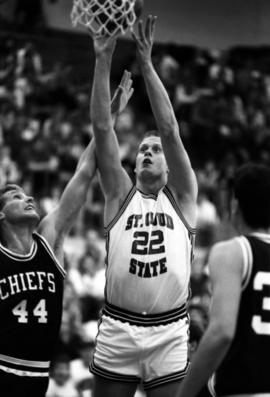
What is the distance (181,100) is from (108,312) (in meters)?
12.9

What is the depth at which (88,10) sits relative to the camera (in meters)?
6.05

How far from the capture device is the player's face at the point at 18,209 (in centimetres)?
594

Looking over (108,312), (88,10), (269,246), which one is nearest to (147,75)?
(88,10)

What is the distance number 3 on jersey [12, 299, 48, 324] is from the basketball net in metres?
1.71

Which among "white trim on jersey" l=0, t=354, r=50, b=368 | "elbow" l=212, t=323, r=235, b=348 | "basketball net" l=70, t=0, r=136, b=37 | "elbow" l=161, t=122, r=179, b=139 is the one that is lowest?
"white trim on jersey" l=0, t=354, r=50, b=368

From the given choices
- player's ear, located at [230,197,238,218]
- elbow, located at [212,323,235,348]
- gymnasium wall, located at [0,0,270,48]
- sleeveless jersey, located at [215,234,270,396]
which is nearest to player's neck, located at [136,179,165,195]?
player's ear, located at [230,197,238,218]

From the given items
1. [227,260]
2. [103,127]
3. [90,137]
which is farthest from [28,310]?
[90,137]

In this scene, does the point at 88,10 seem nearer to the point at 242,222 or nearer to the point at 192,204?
the point at 192,204

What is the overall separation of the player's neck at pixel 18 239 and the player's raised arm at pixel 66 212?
10 centimetres

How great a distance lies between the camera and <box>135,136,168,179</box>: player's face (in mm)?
6086

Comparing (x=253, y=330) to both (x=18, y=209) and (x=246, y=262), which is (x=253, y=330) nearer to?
(x=246, y=262)

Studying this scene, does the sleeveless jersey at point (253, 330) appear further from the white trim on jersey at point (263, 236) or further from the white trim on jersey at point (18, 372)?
the white trim on jersey at point (18, 372)

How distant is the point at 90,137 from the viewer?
54.1 feet

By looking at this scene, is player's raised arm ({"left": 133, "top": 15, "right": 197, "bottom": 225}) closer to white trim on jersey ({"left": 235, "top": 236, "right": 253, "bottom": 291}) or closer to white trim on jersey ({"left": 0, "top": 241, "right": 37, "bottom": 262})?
white trim on jersey ({"left": 0, "top": 241, "right": 37, "bottom": 262})
